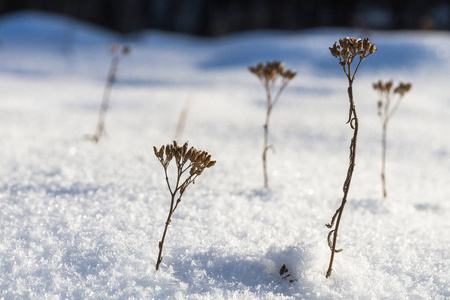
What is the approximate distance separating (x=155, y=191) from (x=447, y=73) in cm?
563

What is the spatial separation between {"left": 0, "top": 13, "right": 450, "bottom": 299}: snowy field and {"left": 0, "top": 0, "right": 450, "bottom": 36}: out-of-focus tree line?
10416 mm

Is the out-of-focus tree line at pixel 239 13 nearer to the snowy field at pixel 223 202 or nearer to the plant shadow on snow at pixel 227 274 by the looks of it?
the snowy field at pixel 223 202

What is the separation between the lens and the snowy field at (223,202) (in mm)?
1232

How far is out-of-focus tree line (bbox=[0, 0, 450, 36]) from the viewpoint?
14.4 metres

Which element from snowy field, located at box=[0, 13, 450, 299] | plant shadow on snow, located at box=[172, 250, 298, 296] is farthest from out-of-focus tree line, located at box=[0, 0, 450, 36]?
plant shadow on snow, located at box=[172, 250, 298, 296]

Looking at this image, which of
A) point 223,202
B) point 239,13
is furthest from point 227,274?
point 239,13

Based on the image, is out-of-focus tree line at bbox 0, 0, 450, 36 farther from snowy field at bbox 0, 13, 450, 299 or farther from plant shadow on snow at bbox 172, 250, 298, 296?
plant shadow on snow at bbox 172, 250, 298, 296

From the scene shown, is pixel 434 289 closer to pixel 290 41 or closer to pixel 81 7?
pixel 290 41

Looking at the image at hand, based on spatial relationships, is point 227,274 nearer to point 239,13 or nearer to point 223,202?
point 223,202

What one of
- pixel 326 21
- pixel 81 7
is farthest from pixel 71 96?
pixel 326 21

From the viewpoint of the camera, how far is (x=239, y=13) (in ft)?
51.5

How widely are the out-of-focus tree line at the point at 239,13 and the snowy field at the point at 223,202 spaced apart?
10.4 metres

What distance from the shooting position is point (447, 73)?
19.5 feet

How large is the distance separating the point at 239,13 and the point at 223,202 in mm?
15000
